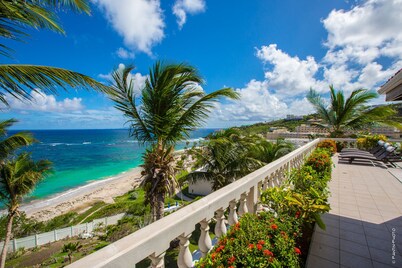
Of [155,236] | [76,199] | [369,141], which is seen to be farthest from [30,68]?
[76,199]

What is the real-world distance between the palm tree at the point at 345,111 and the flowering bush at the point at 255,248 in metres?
12.5

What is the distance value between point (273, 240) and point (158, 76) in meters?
4.79

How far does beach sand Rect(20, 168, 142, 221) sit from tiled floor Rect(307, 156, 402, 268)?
16.5m

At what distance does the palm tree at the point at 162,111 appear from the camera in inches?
210

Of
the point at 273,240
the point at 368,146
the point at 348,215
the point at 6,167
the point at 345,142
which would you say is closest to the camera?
the point at 273,240

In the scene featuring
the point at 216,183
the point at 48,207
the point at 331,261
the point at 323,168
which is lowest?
the point at 48,207

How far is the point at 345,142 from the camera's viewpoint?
11.9 metres

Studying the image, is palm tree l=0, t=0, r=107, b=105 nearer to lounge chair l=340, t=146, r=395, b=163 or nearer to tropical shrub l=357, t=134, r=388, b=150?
lounge chair l=340, t=146, r=395, b=163

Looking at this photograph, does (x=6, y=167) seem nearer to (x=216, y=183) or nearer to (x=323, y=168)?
(x=216, y=183)

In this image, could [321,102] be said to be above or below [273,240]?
above

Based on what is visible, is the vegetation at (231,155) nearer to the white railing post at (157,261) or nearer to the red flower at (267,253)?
the red flower at (267,253)

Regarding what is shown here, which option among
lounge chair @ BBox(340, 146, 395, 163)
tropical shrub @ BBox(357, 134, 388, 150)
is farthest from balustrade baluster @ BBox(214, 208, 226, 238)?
tropical shrub @ BBox(357, 134, 388, 150)

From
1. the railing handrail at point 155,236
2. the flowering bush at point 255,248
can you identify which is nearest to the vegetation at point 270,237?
the flowering bush at point 255,248

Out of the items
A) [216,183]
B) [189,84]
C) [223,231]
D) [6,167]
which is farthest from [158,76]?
[6,167]
